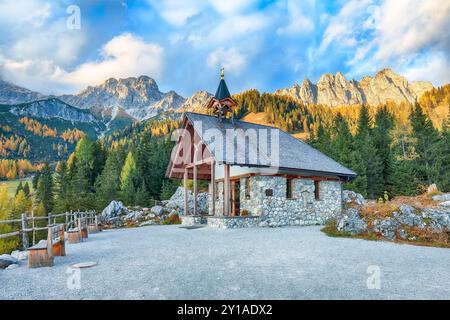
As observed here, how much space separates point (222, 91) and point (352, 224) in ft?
40.1

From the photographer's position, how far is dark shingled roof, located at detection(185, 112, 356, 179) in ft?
54.7

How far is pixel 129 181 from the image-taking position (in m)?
45.8

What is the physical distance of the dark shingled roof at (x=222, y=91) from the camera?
20.2 metres

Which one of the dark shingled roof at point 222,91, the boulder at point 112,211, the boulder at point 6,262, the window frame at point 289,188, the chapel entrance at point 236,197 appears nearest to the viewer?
the boulder at point 6,262

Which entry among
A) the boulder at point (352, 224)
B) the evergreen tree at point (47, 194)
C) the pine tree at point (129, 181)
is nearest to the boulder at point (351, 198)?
the boulder at point (352, 224)

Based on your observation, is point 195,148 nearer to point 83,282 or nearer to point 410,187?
point 83,282

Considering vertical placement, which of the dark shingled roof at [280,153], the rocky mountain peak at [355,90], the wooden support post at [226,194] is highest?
the rocky mountain peak at [355,90]

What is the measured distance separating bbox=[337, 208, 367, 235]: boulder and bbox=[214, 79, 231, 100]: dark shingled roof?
11.3 meters

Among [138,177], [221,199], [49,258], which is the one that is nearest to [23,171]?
[138,177]

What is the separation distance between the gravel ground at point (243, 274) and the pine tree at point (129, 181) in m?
32.0

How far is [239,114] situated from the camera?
97000 millimetres

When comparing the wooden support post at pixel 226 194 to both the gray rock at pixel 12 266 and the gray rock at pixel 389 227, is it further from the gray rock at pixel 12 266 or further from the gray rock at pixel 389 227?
the gray rock at pixel 12 266

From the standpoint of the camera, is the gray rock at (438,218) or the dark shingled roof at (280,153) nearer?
the gray rock at (438,218)
